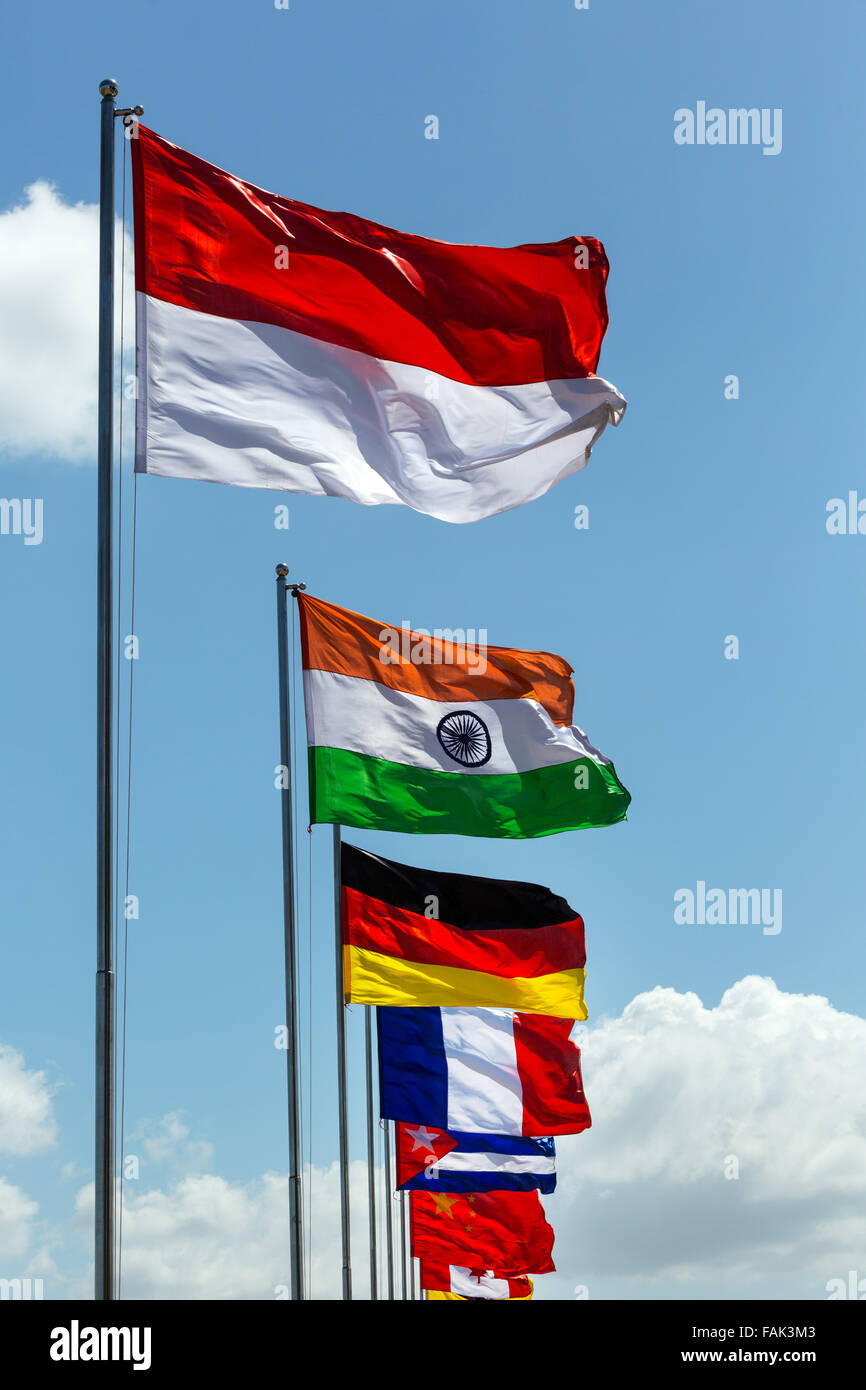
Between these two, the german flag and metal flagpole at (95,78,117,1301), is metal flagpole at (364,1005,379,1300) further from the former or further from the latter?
metal flagpole at (95,78,117,1301)

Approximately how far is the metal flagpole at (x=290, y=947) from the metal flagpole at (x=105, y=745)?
9155 mm

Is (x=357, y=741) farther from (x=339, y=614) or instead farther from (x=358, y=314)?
(x=358, y=314)

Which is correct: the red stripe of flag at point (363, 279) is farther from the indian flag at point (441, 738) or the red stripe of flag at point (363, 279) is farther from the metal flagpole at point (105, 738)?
the indian flag at point (441, 738)

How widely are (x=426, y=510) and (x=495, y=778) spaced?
9174mm

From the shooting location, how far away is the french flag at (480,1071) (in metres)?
28.0

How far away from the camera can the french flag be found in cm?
2798

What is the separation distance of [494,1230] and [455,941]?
54.5 feet

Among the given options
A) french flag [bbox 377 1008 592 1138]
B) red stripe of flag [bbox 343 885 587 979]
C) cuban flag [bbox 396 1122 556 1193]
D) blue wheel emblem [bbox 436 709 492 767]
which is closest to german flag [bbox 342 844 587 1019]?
red stripe of flag [bbox 343 885 587 979]

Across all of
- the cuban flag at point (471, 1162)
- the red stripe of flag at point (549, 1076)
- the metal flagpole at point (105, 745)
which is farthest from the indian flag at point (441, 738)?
the cuban flag at point (471, 1162)

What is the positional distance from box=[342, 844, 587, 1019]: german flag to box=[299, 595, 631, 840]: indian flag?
3016 mm

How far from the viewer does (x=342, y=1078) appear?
82.9 ft

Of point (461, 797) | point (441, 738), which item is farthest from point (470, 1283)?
point (441, 738)
